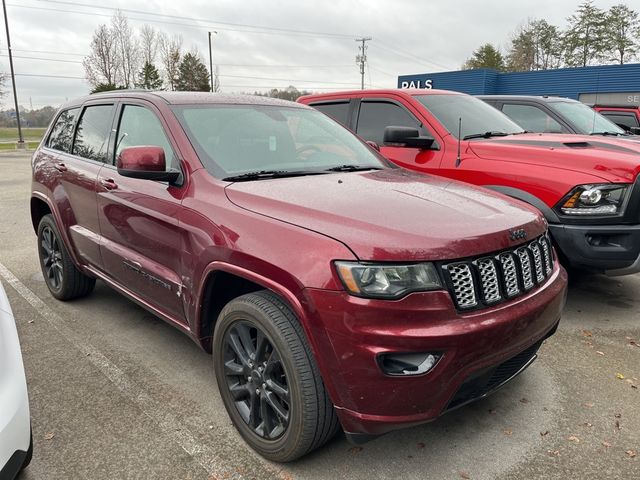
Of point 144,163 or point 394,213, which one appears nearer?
point 394,213

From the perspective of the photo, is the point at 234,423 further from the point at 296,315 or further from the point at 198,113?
→ the point at 198,113

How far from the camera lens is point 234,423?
2.69 meters

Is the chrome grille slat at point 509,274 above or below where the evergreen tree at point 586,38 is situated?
below

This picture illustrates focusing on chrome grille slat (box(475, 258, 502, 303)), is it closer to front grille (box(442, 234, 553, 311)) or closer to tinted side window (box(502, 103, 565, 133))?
front grille (box(442, 234, 553, 311))

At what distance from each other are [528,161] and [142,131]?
3113 millimetres

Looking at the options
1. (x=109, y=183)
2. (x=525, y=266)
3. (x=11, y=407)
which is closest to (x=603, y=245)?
(x=525, y=266)

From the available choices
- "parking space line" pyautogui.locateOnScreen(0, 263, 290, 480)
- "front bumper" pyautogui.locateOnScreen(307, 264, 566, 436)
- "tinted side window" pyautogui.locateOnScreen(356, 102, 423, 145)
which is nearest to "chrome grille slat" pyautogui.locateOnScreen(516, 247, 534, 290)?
"front bumper" pyautogui.locateOnScreen(307, 264, 566, 436)

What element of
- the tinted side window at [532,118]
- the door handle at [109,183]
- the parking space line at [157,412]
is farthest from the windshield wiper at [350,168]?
the tinted side window at [532,118]

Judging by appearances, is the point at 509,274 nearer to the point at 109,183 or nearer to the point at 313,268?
the point at 313,268

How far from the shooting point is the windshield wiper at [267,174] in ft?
9.24

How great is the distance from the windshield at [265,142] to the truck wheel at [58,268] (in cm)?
207

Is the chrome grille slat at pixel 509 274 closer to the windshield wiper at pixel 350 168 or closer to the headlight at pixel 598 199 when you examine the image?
the windshield wiper at pixel 350 168

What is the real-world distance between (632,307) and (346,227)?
12.0 feet

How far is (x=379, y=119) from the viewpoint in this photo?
5.64 meters
